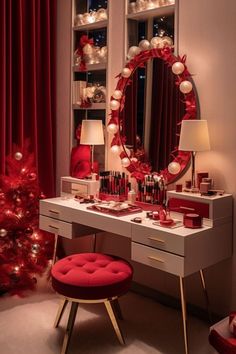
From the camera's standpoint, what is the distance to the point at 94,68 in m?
3.30

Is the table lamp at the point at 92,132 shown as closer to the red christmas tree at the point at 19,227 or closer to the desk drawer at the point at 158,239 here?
the red christmas tree at the point at 19,227

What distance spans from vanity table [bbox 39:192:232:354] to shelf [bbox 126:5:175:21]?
3.94ft

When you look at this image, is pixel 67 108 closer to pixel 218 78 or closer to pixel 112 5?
pixel 112 5

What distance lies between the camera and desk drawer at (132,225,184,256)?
2.20 metres

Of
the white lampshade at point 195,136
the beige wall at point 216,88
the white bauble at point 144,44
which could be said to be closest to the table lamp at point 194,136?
the white lampshade at point 195,136

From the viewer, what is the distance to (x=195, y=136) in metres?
2.44

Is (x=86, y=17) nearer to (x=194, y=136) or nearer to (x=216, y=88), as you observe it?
(x=216, y=88)

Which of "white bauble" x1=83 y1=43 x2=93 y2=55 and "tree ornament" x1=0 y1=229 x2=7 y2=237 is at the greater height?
"white bauble" x1=83 y1=43 x2=93 y2=55

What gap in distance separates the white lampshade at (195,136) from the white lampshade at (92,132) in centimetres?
80

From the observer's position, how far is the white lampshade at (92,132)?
3.05 m

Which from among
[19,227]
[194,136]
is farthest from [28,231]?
[194,136]

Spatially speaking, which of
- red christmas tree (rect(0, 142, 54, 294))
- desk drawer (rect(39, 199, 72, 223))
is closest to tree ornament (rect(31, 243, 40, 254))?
red christmas tree (rect(0, 142, 54, 294))

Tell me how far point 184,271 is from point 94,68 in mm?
1808

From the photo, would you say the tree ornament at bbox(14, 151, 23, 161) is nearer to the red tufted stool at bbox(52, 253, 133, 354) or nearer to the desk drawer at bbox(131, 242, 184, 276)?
the red tufted stool at bbox(52, 253, 133, 354)
